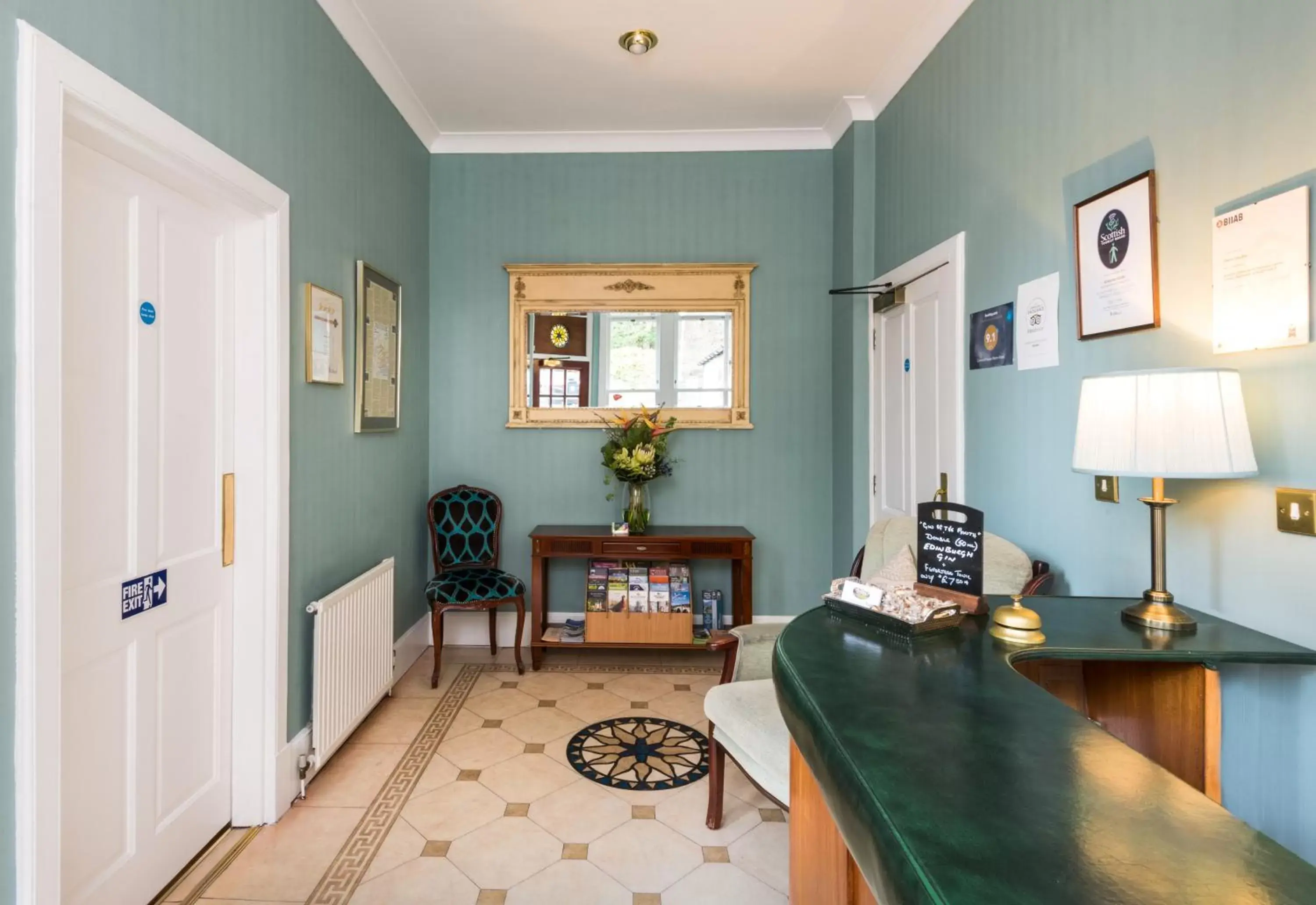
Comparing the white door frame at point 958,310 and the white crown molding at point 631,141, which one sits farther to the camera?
the white crown molding at point 631,141

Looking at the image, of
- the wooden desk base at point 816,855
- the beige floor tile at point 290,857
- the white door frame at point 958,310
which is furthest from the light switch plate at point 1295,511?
the beige floor tile at point 290,857

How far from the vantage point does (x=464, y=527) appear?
3838 mm

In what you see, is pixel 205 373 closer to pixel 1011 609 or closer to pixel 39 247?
pixel 39 247

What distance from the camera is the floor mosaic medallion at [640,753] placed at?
8.32 feet

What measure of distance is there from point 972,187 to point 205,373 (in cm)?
285

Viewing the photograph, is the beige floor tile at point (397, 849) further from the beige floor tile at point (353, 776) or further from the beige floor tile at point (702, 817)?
the beige floor tile at point (702, 817)

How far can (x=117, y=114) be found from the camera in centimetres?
153

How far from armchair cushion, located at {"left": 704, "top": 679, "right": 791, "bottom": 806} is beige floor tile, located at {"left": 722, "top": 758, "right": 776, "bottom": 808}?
0.40 meters

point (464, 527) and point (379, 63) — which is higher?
point (379, 63)

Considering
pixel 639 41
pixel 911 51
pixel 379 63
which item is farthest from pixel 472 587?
pixel 911 51

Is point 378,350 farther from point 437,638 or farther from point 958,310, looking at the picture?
point 958,310

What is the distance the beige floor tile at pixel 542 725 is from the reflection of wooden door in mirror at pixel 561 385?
1789mm

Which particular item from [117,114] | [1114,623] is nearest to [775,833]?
[1114,623]

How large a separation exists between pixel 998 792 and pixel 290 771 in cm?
246
